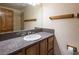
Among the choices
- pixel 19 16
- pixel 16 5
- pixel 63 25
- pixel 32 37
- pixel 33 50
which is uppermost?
pixel 16 5

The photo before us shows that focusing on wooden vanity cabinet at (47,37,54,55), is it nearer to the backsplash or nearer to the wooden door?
the backsplash

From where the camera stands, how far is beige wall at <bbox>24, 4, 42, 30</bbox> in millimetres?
1280

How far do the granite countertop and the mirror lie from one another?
0.38ft

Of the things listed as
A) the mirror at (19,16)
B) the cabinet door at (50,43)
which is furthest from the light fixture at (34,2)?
the cabinet door at (50,43)

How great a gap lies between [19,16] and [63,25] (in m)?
0.51

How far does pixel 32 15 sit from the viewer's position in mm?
1297

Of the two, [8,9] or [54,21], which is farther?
[54,21]

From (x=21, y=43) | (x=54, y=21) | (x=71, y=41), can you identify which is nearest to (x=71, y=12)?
(x=54, y=21)

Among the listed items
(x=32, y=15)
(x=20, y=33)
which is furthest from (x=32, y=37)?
(x=32, y=15)

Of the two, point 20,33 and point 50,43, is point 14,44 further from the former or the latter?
point 50,43

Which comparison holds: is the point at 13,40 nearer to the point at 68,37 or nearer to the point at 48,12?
the point at 48,12

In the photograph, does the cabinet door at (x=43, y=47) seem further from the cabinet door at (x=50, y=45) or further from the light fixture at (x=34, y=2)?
the light fixture at (x=34, y=2)

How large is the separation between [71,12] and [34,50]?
23.0 inches

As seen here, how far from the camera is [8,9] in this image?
1188mm
